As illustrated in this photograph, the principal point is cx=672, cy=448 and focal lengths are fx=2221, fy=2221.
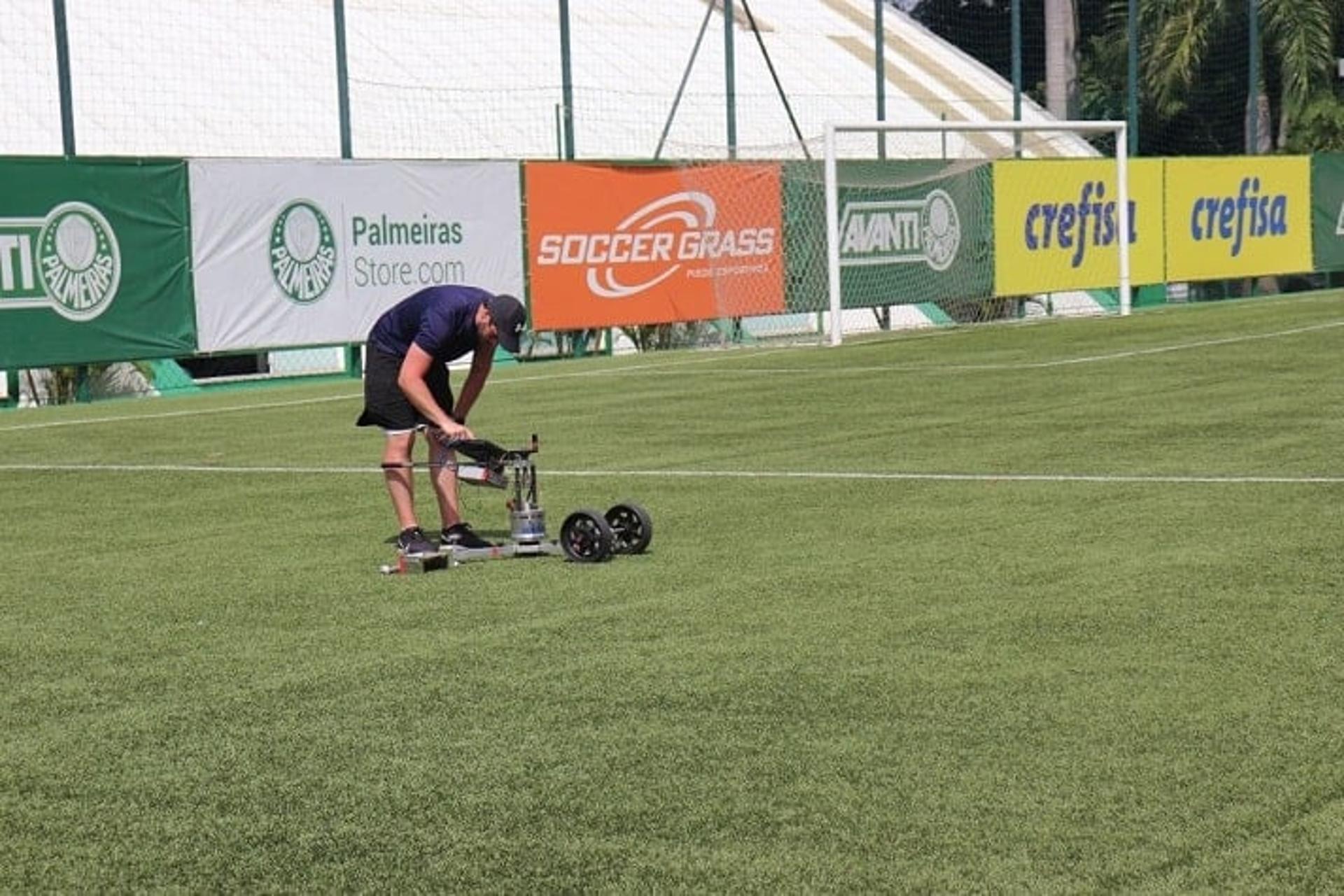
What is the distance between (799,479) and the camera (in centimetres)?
1306

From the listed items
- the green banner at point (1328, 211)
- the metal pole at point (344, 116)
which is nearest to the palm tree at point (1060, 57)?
the green banner at point (1328, 211)

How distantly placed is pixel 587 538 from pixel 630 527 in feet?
1.10

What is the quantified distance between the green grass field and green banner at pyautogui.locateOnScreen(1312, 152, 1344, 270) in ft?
84.9

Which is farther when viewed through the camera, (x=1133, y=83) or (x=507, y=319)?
(x=1133, y=83)

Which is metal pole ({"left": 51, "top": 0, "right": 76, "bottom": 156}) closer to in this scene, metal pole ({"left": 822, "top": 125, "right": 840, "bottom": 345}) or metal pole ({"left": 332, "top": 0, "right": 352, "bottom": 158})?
metal pole ({"left": 332, "top": 0, "right": 352, "bottom": 158})

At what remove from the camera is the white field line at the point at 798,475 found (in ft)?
39.5

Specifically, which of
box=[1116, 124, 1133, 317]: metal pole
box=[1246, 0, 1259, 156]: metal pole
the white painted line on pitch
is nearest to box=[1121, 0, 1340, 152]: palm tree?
box=[1246, 0, 1259, 156]: metal pole

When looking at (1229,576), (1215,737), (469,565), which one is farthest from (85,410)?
(1215,737)

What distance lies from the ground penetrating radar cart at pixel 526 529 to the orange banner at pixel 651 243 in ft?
56.1

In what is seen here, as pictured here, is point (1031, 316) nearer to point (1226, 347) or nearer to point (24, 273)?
point (1226, 347)

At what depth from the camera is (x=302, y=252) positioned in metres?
24.5

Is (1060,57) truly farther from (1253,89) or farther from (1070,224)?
(1070,224)

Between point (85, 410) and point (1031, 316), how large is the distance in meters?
16.6

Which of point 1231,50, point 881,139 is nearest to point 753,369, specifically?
point 881,139
